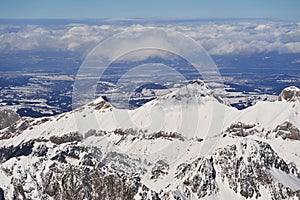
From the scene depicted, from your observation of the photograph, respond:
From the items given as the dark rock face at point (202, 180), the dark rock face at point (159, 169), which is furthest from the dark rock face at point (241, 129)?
the dark rock face at point (202, 180)

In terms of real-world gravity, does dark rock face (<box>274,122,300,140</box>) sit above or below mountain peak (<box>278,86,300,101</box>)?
below

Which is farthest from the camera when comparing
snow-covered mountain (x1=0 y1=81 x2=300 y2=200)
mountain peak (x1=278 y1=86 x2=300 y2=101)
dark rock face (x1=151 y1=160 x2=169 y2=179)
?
mountain peak (x1=278 y1=86 x2=300 y2=101)

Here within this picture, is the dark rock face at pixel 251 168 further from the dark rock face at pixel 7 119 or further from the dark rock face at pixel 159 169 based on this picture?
the dark rock face at pixel 7 119

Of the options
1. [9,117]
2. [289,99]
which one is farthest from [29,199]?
[9,117]

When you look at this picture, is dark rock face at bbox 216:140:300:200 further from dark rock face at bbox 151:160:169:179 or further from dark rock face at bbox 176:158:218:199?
dark rock face at bbox 151:160:169:179

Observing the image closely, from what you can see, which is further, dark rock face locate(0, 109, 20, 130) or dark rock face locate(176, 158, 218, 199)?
dark rock face locate(0, 109, 20, 130)

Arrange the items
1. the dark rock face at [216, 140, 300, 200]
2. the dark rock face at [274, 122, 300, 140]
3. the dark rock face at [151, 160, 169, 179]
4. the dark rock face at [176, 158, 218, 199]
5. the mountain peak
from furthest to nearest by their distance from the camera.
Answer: the mountain peak
the dark rock face at [274, 122, 300, 140]
the dark rock face at [151, 160, 169, 179]
the dark rock face at [216, 140, 300, 200]
the dark rock face at [176, 158, 218, 199]

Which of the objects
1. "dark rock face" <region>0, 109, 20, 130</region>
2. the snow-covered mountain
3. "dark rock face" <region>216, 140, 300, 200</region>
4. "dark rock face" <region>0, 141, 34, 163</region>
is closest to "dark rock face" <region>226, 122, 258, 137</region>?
the snow-covered mountain

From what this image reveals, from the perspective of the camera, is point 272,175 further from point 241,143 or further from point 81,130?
point 81,130
